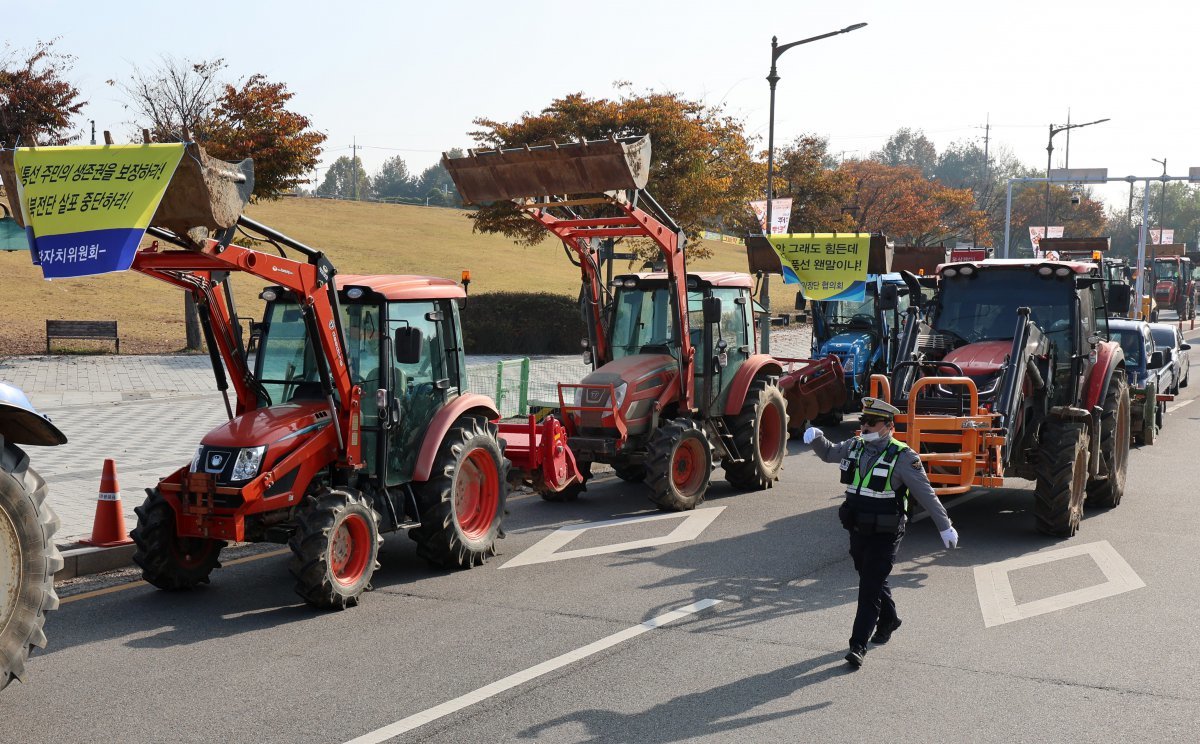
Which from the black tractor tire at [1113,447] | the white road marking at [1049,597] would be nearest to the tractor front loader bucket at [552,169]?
the white road marking at [1049,597]

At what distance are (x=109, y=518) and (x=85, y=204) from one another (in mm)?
4028

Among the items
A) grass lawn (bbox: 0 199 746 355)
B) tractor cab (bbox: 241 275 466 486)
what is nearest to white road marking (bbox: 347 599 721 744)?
tractor cab (bbox: 241 275 466 486)

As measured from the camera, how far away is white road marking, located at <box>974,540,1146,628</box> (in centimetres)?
826

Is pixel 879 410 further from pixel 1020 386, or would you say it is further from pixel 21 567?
pixel 21 567

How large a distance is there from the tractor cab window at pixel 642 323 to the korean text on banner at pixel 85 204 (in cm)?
690

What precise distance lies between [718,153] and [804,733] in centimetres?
3002

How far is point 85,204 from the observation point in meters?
6.41

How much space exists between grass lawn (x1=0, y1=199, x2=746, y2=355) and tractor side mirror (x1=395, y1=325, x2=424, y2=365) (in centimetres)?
1222

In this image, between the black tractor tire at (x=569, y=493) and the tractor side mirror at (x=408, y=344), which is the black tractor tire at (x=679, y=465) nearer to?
the black tractor tire at (x=569, y=493)

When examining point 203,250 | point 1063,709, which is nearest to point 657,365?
point 203,250

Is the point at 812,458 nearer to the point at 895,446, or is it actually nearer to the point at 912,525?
the point at 912,525

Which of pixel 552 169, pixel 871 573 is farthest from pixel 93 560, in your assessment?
pixel 871 573

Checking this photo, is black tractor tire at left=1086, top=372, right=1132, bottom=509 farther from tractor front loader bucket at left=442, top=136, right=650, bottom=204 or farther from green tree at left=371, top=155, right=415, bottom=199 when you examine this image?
green tree at left=371, top=155, right=415, bottom=199

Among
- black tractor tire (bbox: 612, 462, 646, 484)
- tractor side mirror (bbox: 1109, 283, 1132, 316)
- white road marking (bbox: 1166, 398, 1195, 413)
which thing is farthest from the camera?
white road marking (bbox: 1166, 398, 1195, 413)
